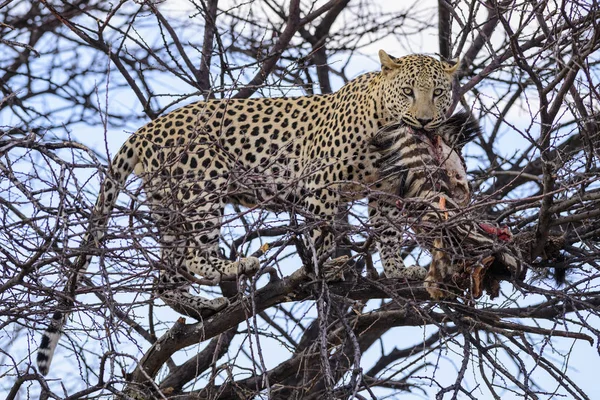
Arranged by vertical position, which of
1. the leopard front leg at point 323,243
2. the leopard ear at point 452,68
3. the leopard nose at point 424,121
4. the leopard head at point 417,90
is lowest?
the leopard front leg at point 323,243

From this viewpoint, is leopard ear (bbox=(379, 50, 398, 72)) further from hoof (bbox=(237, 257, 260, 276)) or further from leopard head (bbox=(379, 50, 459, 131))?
hoof (bbox=(237, 257, 260, 276))

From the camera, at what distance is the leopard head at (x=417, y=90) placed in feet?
23.6

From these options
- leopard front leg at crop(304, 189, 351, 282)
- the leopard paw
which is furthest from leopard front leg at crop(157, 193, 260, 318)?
the leopard paw

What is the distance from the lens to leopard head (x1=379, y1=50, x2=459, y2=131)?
720cm

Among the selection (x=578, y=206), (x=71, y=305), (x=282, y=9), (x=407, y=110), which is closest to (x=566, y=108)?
(x=578, y=206)

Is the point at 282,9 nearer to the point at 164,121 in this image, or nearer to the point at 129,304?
the point at 164,121

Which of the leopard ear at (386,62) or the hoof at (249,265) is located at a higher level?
the leopard ear at (386,62)

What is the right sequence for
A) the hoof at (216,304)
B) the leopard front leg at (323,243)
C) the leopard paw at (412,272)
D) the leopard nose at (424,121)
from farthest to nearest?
the leopard paw at (412,272) → the leopard nose at (424,121) → the hoof at (216,304) → the leopard front leg at (323,243)

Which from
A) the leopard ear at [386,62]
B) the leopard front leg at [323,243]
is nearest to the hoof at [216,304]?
the leopard front leg at [323,243]

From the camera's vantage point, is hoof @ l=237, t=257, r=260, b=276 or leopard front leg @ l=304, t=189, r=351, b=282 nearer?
leopard front leg @ l=304, t=189, r=351, b=282

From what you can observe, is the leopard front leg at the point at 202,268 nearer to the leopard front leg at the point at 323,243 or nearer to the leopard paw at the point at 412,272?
the leopard front leg at the point at 323,243

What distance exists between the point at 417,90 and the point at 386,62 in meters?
0.44

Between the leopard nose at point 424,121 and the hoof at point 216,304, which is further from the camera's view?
the leopard nose at point 424,121

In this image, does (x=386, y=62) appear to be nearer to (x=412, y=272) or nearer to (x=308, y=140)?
(x=308, y=140)
